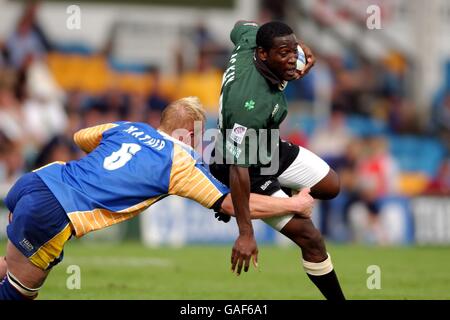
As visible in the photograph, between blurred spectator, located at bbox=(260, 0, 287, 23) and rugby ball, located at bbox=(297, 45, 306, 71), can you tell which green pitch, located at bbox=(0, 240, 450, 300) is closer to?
rugby ball, located at bbox=(297, 45, 306, 71)

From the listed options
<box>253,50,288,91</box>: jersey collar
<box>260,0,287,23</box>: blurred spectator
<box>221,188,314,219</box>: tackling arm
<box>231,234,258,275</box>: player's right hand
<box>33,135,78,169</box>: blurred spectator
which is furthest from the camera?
<box>260,0,287,23</box>: blurred spectator

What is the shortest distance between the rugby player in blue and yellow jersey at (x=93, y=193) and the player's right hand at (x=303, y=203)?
64cm

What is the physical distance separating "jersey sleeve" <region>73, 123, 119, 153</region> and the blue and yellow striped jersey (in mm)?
375

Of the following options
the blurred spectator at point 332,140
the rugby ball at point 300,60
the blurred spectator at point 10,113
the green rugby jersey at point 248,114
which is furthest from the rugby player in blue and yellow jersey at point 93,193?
the blurred spectator at point 332,140

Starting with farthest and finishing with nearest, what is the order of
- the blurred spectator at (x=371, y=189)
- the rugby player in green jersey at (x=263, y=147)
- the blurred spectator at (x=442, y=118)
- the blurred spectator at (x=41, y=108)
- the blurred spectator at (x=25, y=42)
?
the blurred spectator at (x=442, y=118) → the blurred spectator at (x=25, y=42) → the blurred spectator at (x=371, y=189) → the blurred spectator at (x=41, y=108) → the rugby player in green jersey at (x=263, y=147)

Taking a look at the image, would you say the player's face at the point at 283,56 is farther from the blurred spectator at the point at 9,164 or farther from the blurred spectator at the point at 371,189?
the blurred spectator at the point at 371,189

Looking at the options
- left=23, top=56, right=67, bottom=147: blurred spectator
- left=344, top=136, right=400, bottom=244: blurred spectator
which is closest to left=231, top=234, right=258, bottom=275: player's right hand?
left=23, top=56, right=67, bottom=147: blurred spectator

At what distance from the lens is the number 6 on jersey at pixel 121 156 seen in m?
7.79

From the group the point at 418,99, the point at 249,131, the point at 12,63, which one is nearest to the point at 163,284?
the point at 249,131

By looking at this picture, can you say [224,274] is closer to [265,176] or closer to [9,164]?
[265,176]

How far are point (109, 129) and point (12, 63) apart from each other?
43.7 ft

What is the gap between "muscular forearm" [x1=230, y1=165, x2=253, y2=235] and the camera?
7.88 metres

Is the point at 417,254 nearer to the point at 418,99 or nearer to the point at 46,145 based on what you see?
the point at 46,145
